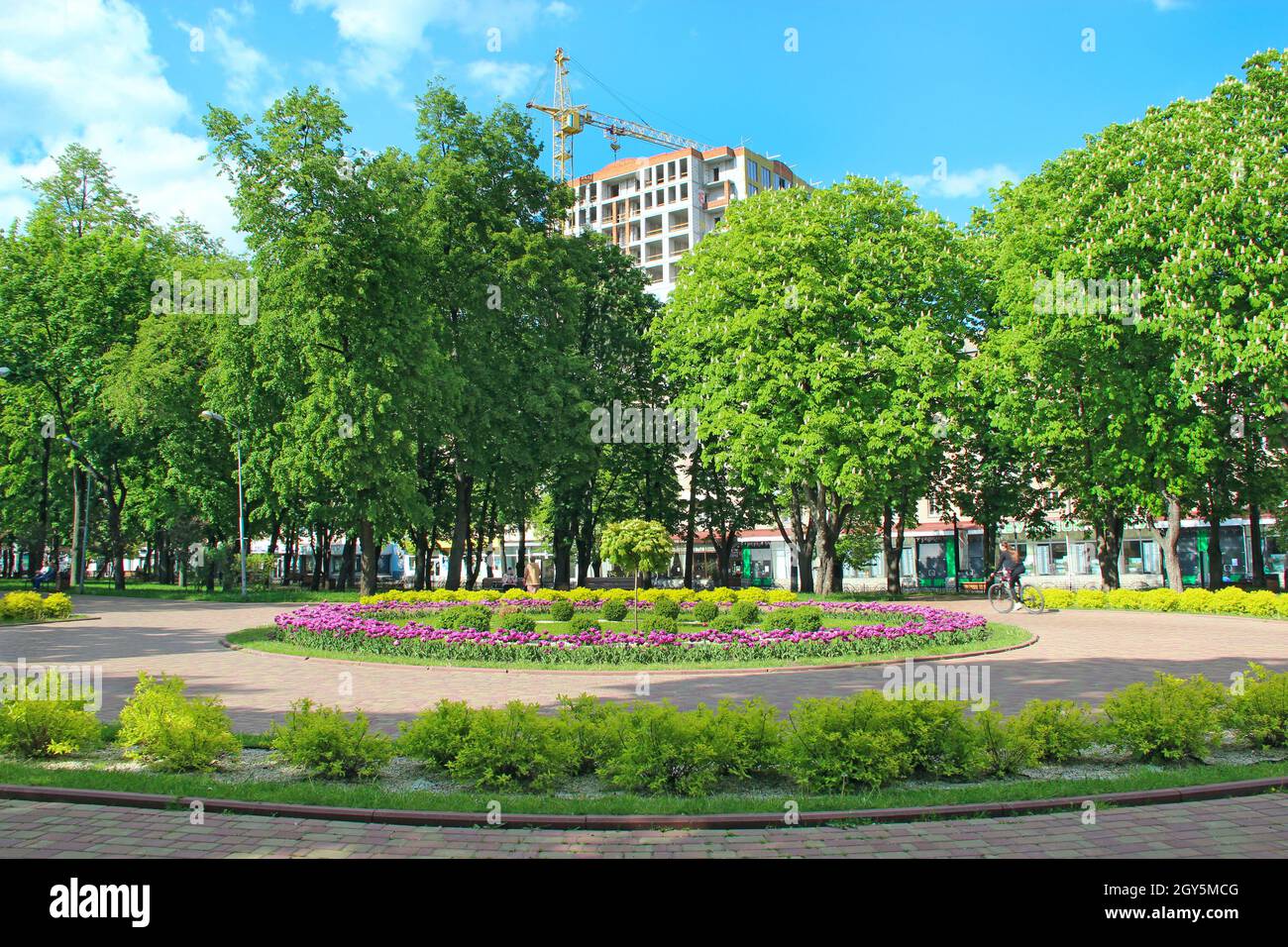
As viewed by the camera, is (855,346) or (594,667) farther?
(855,346)

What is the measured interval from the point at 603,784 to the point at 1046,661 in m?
10.9

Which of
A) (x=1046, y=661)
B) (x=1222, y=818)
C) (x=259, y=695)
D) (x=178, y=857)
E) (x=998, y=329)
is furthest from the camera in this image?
(x=998, y=329)

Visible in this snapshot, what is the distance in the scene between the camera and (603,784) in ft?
24.3

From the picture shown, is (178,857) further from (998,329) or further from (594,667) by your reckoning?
(998,329)

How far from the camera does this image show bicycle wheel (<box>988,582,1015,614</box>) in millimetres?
27500

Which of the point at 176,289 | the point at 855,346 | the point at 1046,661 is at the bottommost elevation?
the point at 1046,661

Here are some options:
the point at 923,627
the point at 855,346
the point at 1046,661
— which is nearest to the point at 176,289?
the point at 855,346

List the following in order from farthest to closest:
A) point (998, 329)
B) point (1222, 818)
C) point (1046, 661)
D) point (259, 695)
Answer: point (998, 329) → point (1046, 661) → point (259, 695) → point (1222, 818)

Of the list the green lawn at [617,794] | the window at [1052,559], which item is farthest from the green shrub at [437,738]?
the window at [1052,559]

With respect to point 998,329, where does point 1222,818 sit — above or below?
below

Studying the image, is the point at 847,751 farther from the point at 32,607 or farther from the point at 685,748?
the point at 32,607

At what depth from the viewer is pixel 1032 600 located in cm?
2808

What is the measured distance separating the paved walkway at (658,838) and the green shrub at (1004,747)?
1182mm
